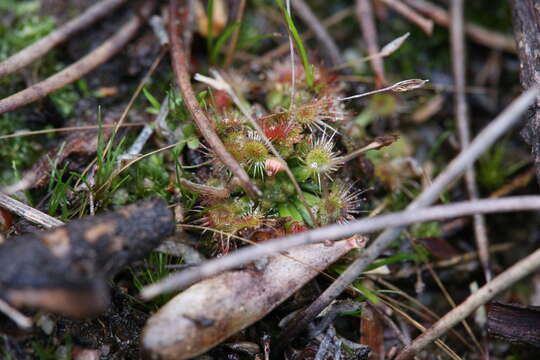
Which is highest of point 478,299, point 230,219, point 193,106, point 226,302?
point 193,106

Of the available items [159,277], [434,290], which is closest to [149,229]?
[159,277]

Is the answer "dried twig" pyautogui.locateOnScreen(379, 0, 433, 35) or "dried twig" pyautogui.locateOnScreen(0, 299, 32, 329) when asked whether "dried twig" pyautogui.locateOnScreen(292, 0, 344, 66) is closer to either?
"dried twig" pyautogui.locateOnScreen(379, 0, 433, 35)

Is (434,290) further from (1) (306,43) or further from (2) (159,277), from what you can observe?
(1) (306,43)

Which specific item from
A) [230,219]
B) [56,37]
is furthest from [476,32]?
[56,37]

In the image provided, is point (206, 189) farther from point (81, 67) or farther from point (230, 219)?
point (81, 67)

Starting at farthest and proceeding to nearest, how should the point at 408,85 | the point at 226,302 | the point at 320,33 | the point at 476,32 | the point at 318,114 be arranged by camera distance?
1. the point at 476,32
2. the point at 320,33
3. the point at 318,114
4. the point at 408,85
5. the point at 226,302

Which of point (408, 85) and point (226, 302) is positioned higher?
point (408, 85)
